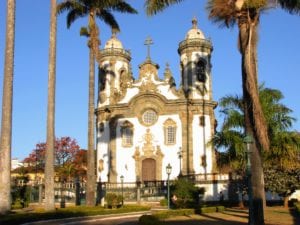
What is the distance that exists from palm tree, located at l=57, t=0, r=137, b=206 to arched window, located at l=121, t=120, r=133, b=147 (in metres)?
15.5

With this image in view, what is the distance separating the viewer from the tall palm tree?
14159 mm

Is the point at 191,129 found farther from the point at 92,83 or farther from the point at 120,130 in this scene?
the point at 92,83

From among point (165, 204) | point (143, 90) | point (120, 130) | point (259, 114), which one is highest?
point (143, 90)

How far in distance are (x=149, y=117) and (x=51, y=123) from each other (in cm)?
2349

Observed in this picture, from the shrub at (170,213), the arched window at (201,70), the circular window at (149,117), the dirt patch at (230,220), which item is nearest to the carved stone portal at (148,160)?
the circular window at (149,117)

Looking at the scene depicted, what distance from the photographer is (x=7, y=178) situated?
63.0 ft

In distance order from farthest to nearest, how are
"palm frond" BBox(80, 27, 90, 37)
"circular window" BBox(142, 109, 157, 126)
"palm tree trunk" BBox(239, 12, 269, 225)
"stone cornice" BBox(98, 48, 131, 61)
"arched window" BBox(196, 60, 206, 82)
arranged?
1. "stone cornice" BBox(98, 48, 131, 61)
2. "arched window" BBox(196, 60, 206, 82)
3. "circular window" BBox(142, 109, 157, 126)
4. "palm frond" BBox(80, 27, 90, 37)
5. "palm tree trunk" BBox(239, 12, 269, 225)

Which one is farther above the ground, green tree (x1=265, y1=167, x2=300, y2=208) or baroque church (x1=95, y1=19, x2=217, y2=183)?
baroque church (x1=95, y1=19, x2=217, y2=183)

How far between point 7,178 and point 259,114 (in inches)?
417

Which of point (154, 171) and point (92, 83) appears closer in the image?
point (92, 83)

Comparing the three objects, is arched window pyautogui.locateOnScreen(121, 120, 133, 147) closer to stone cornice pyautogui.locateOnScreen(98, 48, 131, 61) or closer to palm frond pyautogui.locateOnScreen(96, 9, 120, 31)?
stone cornice pyautogui.locateOnScreen(98, 48, 131, 61)

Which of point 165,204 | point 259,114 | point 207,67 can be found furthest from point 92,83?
point 207,67

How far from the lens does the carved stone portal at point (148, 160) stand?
4547cm

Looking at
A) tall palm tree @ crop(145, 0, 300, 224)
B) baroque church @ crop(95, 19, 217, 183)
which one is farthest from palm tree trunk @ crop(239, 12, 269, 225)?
baroque church @ crop(95, 19, 217, 183)
